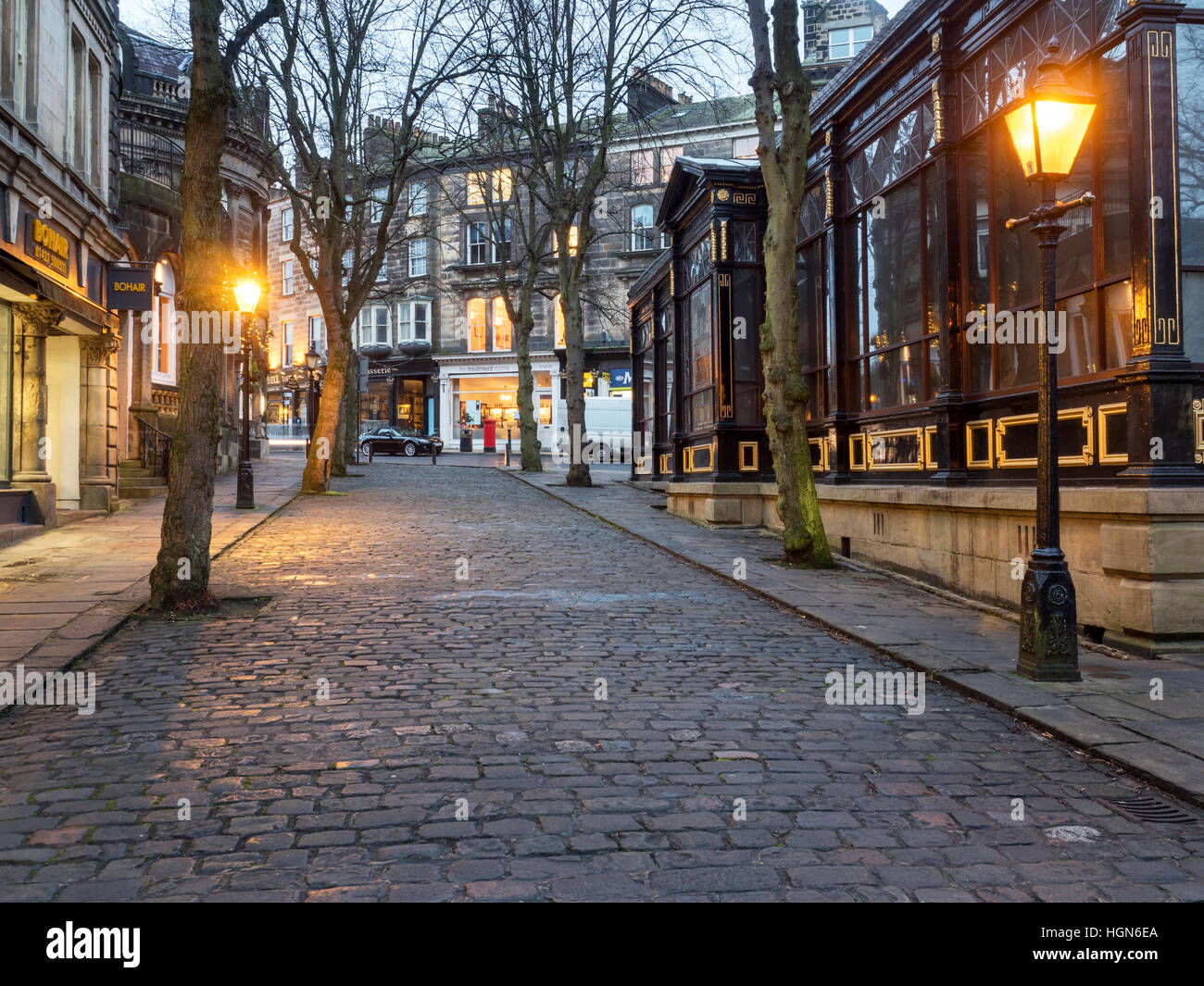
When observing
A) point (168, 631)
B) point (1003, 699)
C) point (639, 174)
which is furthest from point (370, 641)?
point (639, 174)

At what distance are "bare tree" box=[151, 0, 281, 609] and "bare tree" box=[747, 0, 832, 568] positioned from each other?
569 centimetres

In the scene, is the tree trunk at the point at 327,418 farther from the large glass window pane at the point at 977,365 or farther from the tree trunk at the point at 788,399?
the large glass window pane at the point at 977,365

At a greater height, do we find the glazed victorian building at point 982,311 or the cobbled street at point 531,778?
the glazed victorian building at point 982,311

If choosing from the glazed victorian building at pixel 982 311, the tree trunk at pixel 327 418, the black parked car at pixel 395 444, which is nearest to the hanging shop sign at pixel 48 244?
the tree trunk at pixel 327 418

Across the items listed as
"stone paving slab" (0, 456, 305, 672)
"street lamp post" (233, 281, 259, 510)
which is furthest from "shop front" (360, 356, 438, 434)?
"stone paving slab" (0, 456, 305, 672)

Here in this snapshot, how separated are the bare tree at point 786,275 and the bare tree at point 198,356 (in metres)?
5.69

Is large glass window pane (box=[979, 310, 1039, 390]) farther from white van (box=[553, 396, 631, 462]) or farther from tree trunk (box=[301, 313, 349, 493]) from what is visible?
white van (box=[553, 396, 631, 462])

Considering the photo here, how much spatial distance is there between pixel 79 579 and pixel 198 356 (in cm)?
298

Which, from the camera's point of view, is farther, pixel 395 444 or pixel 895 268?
pixel 395 444

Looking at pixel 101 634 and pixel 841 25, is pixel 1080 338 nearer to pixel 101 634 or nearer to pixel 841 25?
pixel 101 634

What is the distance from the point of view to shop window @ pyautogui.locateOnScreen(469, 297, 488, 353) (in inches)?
2010

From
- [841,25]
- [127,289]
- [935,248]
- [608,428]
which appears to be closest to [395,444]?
[608,428]

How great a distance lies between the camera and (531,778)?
4523mm

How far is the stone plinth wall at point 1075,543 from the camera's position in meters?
7.35
